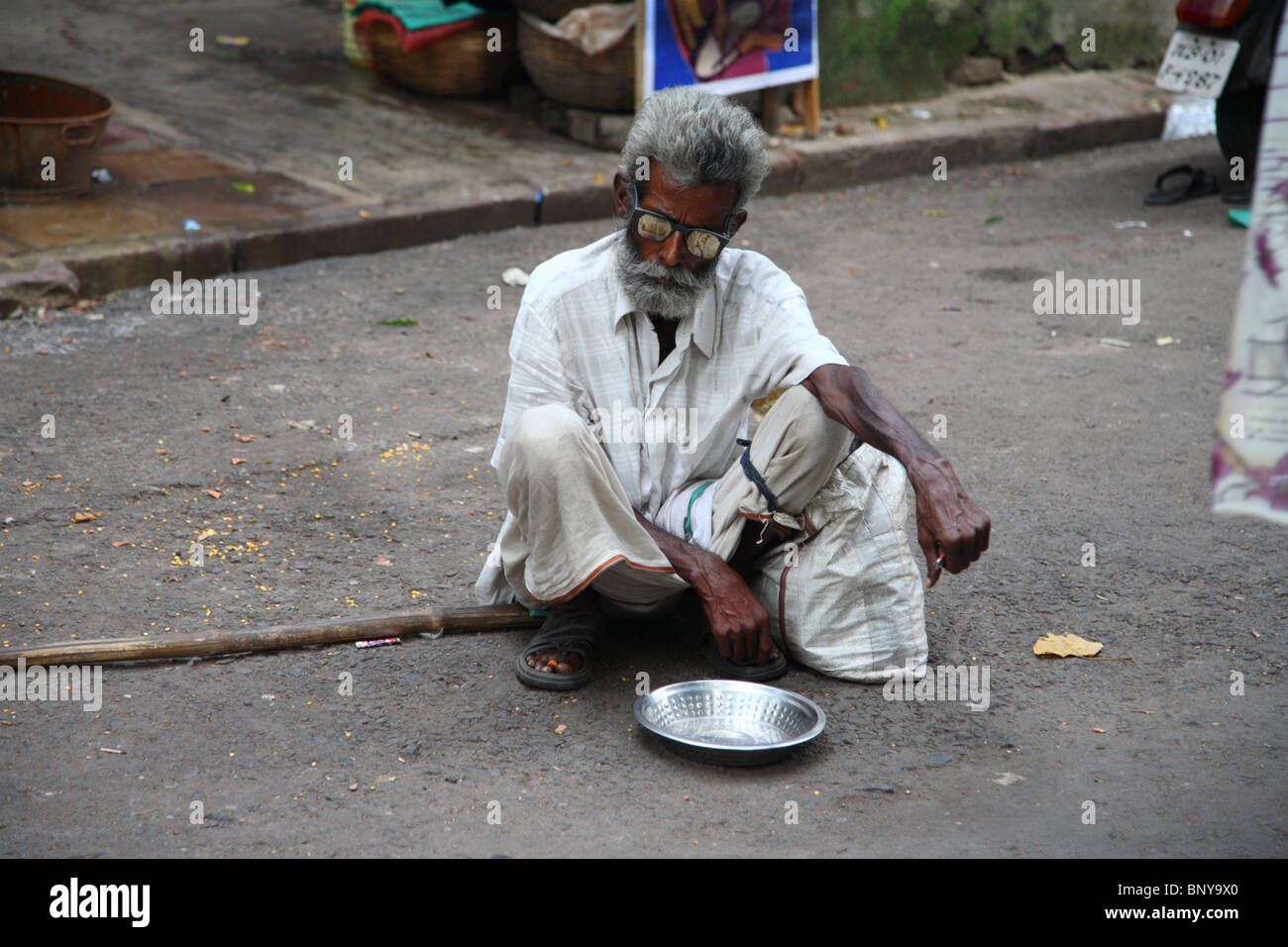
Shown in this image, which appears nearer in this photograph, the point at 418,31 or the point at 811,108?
the point at 418,31

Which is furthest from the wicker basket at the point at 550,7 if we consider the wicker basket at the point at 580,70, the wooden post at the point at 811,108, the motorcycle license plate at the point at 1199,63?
the motorcycle license plate at the point at 1199,63

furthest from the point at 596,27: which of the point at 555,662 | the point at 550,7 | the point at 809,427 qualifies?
the point at 555,662

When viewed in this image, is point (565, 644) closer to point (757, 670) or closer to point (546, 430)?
point (757, 670)

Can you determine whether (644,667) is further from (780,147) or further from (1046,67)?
(1046,67)

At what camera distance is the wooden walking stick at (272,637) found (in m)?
2.93

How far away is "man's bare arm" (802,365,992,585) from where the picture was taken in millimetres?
2533

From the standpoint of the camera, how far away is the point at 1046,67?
9.55 metres

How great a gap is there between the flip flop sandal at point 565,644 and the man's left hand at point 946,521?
2.86 feet

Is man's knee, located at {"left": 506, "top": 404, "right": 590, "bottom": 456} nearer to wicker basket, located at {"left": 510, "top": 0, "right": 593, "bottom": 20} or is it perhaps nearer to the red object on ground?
wicker basket, located at {"left": 510, "top": 0, "right": 593, "bottom": 20}

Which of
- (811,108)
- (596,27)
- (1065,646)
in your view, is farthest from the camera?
(811,108)

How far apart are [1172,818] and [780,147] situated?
573cm

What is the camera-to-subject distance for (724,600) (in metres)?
2.90

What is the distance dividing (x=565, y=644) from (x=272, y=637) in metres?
0.68

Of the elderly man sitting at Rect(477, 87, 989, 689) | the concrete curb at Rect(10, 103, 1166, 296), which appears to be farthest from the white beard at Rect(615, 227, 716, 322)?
the concrete curb at Rect(10, 103, 1166, 296)
